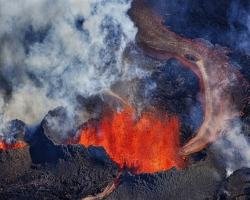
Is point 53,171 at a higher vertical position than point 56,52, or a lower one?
lower

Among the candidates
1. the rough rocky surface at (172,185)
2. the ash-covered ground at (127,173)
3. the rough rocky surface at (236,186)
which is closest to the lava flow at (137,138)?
the ash-covered ground at (127,173)

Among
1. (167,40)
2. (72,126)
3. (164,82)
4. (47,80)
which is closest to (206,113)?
(164,82)

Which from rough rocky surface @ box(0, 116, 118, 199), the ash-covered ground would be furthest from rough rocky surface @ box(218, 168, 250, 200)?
rough rocky surface @ box(0, 116, 118, 199)

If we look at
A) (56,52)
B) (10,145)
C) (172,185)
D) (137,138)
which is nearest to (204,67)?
(137,138)

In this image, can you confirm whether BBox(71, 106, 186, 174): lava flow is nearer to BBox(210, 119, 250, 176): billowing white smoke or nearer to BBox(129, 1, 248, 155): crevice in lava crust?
BBox(129, 1, 248, 155): crevice in lava crust

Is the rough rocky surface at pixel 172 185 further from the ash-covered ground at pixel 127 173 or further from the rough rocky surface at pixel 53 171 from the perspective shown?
the rough rocky surface at pixel 53 171

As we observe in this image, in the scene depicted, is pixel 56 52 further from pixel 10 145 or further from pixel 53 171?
pixel 53 171

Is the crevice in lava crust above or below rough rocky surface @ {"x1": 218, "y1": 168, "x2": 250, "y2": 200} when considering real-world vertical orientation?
above
